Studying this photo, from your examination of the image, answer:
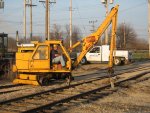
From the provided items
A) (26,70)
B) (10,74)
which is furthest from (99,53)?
(26,70)

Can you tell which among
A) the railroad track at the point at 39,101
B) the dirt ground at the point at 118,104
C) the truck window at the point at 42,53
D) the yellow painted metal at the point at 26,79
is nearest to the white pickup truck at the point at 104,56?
the yellow painted metal at the point at 26,79

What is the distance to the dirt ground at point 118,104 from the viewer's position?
11.6m

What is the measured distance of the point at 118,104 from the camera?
1303cm

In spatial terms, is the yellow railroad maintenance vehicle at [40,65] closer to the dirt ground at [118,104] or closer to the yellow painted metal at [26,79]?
the yellow painted metal at [26,79]

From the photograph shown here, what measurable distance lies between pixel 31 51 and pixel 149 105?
8.36 meters

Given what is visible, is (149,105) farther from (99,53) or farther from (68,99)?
(99,53)

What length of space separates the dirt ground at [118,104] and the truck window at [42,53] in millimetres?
4389

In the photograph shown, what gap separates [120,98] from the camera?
1468 cm

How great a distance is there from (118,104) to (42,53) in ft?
22.7

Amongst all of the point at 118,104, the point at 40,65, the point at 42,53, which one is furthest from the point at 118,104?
the point at 42,53

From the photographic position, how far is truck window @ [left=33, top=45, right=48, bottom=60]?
18.9 meters

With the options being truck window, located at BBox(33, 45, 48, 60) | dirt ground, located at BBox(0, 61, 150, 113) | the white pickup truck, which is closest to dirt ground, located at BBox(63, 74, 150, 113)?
dirt ground, located at BBox(0, 61, 150, 113)

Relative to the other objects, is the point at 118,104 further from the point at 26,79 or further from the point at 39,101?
the point at 26,79

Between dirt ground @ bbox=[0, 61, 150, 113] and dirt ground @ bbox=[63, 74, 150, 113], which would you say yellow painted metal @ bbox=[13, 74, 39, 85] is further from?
dirt ground @ bbox=[63, 74, 150, 113]
